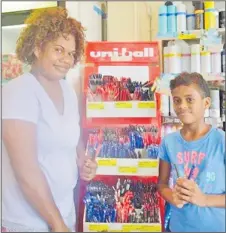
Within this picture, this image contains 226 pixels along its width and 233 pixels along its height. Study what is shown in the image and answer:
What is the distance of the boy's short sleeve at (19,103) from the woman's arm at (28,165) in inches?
0.8

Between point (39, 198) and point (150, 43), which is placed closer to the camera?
point (39, 198)

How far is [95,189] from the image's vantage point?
1.18m

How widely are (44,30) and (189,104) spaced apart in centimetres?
52

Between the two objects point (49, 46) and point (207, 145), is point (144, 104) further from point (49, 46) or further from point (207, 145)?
point (49, 46)

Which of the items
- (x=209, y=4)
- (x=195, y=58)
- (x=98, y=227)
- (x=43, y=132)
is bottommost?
(x=98, y=227)

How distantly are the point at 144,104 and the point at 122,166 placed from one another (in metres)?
0.22

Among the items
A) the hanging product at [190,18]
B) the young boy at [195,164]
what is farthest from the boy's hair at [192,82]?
the hanging product at [190,18]

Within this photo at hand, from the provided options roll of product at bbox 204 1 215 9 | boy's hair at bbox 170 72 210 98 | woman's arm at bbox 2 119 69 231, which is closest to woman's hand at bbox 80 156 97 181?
woman's arm at bbox 2 119 69 231

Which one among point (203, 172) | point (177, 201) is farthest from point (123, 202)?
point (203, 172)

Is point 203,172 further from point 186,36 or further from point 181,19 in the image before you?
point 181,19

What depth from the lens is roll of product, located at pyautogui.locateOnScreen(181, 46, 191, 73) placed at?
1219mm

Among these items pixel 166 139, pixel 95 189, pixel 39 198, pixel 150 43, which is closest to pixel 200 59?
pixel 150 43

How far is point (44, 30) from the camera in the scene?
112cm

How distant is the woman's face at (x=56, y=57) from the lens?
1.12 metres
